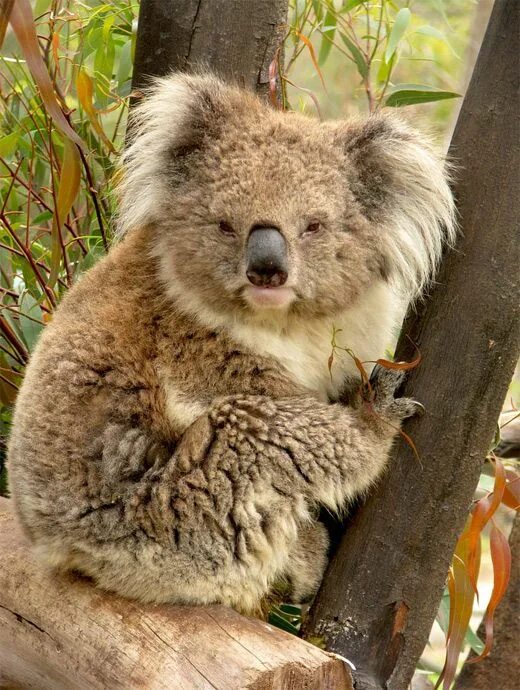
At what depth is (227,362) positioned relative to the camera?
2.32m

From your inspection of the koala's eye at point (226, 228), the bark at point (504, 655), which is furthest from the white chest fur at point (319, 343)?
the bark at point (504, 655)

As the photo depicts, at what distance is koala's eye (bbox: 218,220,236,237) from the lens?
2225 mm

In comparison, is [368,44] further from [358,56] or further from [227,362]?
[227,362]

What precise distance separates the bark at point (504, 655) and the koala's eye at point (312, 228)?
154 centimetres

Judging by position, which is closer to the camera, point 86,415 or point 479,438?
point 479,438

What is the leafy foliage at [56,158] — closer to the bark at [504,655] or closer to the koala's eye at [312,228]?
the koala's eye at [312,228]

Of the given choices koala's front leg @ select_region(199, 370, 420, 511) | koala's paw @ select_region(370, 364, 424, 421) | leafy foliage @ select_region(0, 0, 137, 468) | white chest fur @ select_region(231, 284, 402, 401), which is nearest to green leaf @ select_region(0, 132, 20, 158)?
leafy foliage @ select_region(0, 0, 137, 468)

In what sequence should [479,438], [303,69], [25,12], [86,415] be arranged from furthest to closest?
[303,69] < [86,415] < [479,438] < [25,12]

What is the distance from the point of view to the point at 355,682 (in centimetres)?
206

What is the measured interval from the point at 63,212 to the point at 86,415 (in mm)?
568

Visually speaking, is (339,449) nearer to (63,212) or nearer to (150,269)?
(150,269)

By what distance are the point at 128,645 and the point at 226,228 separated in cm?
103

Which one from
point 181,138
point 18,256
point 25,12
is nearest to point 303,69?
point 18,256

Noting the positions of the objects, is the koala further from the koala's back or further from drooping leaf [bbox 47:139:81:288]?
drooping leaf [bbox 47:139:81:288]
